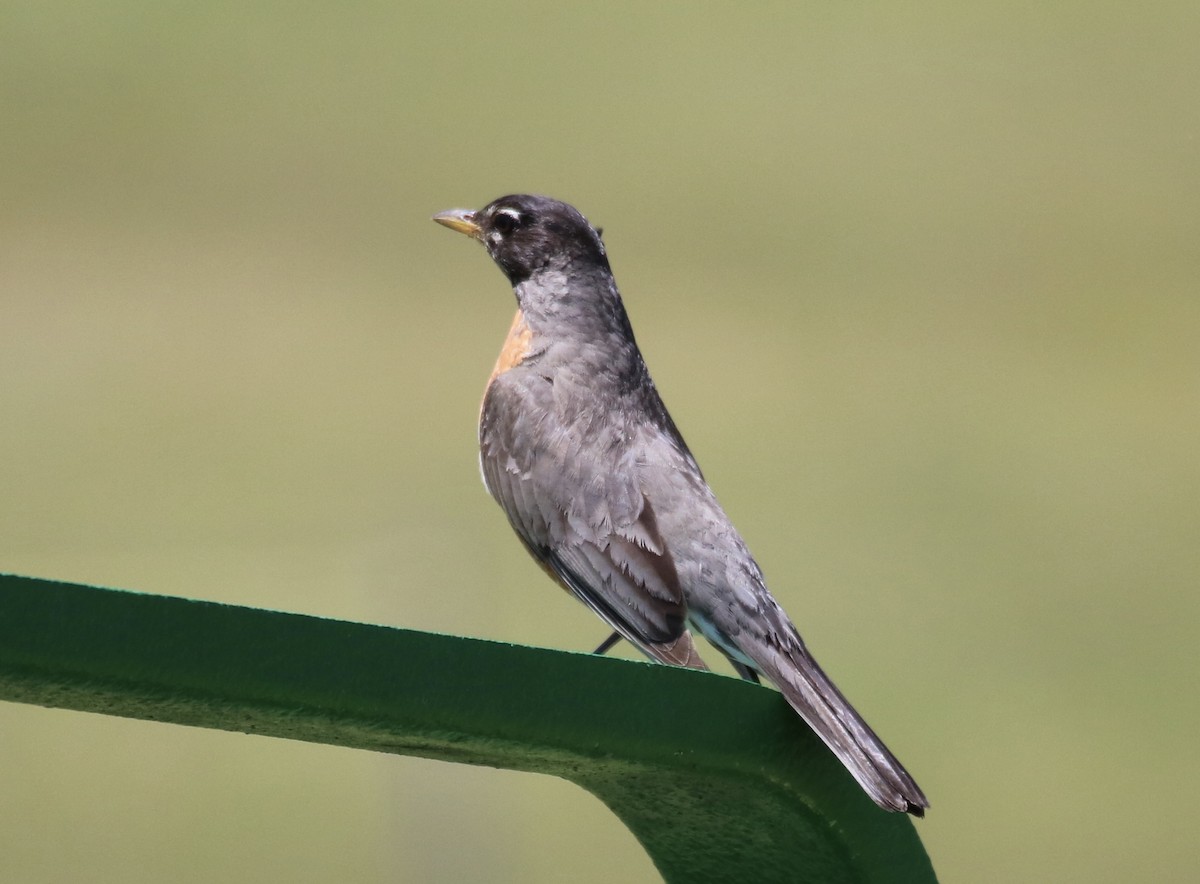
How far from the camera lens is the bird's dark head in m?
4.02

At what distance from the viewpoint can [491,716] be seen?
5.04ft

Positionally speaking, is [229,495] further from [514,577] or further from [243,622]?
[243,622]

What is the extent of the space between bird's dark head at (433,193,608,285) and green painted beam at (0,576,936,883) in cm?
214

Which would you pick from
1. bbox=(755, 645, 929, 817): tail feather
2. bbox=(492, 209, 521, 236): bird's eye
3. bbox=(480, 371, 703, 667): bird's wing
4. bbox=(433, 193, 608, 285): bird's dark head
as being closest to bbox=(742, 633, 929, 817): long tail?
bbox=(755, 645, 929, 817): tail feather

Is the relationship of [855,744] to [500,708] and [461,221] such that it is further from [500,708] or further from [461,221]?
[461,221]

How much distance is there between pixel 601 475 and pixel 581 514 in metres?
0.11

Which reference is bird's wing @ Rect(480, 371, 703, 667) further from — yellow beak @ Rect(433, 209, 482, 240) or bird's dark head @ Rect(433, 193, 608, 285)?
yellow beak @ Rect(433, 209, 482, 240)

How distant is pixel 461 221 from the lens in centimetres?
425

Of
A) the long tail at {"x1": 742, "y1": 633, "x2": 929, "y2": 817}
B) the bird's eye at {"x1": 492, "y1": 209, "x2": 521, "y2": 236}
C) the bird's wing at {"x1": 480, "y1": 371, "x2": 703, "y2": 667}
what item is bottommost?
the bird's wing at {"x1": 480, "y1": 371, "x2": 703, "y2": 667}

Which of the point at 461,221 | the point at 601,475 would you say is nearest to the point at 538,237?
the point at 461,221

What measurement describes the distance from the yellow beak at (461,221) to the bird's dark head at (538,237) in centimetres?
6

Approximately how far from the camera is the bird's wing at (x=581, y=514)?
3.07m

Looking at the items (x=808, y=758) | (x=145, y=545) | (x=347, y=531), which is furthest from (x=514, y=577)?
(x=808, y=758)

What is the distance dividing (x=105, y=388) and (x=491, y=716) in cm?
1876
